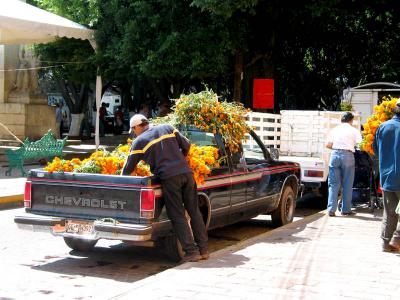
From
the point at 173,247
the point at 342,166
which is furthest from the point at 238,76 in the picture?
the point at 173,247

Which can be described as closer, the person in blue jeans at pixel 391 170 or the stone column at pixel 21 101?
the person in blue jeans at pixel 391 170

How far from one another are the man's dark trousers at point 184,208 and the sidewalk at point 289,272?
0.93ft

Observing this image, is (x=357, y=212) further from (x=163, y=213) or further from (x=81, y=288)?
(x=81, y=288)

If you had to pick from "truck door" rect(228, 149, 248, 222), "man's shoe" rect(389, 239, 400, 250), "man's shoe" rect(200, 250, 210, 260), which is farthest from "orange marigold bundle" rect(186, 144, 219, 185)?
"man's shoe" rect(389, 239, 400, 250)

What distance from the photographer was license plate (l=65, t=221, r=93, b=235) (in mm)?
7430

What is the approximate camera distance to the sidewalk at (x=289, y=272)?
596 centimetres

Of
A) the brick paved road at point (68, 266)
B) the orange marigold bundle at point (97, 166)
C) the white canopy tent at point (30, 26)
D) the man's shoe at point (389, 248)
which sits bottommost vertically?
the brick paved road at point (68, 266)

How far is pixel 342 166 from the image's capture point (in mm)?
11250

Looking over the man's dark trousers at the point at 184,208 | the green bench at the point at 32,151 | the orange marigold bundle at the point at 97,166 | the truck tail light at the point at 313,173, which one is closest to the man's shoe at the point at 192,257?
the man's dark trousers at the point at 184,208

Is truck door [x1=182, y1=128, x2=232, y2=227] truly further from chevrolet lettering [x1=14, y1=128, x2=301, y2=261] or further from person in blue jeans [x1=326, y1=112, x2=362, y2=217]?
person in blue jeans [x1=326, y1=112, x2=362, y2=217]

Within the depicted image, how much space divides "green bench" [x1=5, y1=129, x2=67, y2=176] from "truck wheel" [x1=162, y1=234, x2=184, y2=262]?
29.4 feet

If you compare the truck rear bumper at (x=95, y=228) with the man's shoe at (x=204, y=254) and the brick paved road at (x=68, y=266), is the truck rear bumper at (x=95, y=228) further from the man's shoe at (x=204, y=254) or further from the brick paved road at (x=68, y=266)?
the man's shoe at (x=204, y=254)

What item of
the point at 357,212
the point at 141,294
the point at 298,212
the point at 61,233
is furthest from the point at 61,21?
the point at 141,294

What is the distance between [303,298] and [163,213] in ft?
7.12
